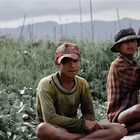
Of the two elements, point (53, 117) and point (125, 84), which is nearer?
Result: point (53, 117)

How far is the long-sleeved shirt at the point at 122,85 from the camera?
19.3ft

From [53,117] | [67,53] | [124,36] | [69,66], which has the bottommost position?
[53,117]

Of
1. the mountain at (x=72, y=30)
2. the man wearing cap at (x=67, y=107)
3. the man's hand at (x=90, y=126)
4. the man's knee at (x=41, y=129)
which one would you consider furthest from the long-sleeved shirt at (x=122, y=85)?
the mountain at (x=72, y=30)

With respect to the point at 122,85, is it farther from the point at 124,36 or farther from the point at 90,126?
the point at 90,126

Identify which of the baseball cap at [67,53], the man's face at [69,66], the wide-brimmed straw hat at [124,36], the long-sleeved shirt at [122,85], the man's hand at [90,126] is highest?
the wide-brimmed straw hat at [124,36]

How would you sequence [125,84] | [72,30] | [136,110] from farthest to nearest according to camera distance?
[72,30] → [125,84] → [136,110]

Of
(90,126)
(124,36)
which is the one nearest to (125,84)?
(124,36)

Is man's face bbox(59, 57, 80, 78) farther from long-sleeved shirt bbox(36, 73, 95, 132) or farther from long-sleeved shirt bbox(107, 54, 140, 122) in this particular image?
long-sleeved shirt bbox(107, 54, 140, 122)

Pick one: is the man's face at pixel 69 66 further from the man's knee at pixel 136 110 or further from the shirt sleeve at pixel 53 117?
the man's knee at pixel 136 110

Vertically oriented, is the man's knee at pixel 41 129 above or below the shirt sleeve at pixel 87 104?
below

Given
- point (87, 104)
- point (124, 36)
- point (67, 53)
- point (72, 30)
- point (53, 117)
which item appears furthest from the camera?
point (72, 30)

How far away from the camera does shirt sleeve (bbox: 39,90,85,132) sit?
17.4ft

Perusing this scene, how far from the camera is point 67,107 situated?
5.47 metres

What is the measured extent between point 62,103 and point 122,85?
0.76 m
